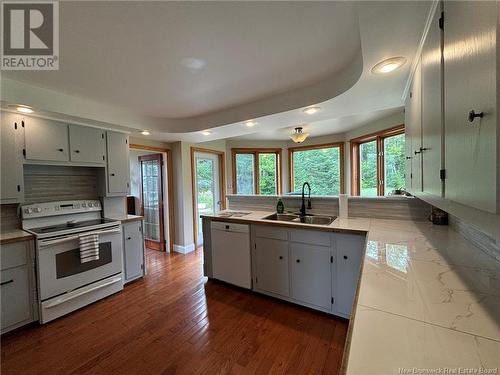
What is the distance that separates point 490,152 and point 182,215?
411cm

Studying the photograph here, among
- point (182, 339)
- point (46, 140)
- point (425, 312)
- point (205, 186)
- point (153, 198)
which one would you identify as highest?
point (46, 140)

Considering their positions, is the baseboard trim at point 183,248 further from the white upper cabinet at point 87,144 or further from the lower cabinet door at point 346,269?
the lower cabinet door at point 346,269

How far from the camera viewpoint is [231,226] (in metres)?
2.62

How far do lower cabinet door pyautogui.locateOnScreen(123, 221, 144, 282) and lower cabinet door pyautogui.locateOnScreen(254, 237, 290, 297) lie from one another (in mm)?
1746

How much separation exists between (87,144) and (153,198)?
189 centimetres

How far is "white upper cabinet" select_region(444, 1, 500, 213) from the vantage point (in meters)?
0.54

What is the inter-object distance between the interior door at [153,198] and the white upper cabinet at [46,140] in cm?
175

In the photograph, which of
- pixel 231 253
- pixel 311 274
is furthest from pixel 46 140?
pixel 311 274

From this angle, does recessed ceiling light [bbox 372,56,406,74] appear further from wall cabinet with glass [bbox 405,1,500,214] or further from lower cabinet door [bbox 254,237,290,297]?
lower cabinet door [bbox 254,237,290,297]

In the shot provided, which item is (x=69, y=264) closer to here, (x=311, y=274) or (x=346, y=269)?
(x=311, y=274)

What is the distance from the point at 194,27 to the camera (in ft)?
4.56

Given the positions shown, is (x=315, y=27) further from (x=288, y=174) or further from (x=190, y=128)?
(x=288, y=174)

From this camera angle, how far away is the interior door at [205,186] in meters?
4.52

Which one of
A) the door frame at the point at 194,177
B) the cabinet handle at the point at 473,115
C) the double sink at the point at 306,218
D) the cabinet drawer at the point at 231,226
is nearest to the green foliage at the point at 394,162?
the double sink at the point at 306,218
